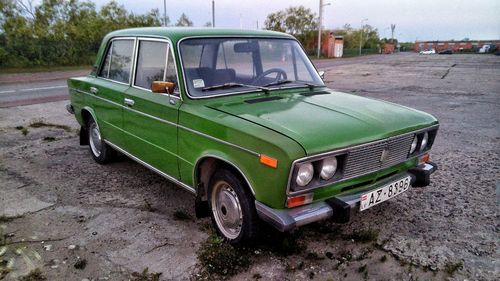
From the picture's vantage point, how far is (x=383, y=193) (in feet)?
10.6

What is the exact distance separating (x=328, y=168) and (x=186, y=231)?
62.5 inches

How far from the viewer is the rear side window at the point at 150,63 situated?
3875 millimetres

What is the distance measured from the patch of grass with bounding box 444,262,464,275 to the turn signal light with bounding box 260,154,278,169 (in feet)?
5.57

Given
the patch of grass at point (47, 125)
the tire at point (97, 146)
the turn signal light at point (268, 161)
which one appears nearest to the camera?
the turn signal light at point (268, 161)

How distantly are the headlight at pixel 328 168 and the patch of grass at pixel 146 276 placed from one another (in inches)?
58.9

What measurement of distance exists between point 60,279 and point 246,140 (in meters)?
1.79

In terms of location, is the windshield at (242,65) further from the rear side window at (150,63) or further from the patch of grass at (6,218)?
the patch of grass at (6,218)

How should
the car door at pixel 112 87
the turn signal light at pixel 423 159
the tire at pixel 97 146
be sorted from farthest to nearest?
the tire at pixel 97 146 < the car door at pixel 112 87 < the turn signal light at pixel 423 159

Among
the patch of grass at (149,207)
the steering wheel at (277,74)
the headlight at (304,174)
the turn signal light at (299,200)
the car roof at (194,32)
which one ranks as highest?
the car roof at (194,32)

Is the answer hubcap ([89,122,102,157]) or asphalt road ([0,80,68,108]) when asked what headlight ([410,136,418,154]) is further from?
asphalt road ([0,80,68,108])

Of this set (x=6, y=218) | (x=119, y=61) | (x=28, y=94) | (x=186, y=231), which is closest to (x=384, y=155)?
(x=186, y=231)

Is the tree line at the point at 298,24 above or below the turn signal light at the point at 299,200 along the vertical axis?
above

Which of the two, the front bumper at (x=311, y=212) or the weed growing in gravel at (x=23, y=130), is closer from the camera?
the front bumper at (x=311, y=212)

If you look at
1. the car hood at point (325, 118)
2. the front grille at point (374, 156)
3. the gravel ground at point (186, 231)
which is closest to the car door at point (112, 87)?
the gravel ground at point (186, 231)
